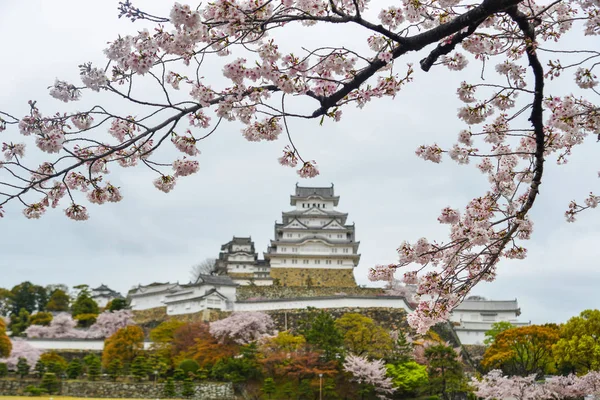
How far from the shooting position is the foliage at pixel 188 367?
22219 mm

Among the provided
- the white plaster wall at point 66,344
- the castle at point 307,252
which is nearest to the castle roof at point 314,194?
the castle at point 307,252

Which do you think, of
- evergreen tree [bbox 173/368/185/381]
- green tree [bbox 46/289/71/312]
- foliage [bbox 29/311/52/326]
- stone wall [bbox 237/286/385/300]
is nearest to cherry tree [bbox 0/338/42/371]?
foliage [bbox 29/311/52/326]

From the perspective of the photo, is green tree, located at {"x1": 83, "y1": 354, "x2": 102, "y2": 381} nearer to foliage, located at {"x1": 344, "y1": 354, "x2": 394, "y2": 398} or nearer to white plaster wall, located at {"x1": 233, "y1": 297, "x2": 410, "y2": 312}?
white plaster wall, located at {"x1": 233, "y1": 297, "x2": 410, "y2": 312}

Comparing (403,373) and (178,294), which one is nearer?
(403,373)

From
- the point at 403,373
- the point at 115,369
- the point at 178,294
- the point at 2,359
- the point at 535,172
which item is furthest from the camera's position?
the point at 178,294

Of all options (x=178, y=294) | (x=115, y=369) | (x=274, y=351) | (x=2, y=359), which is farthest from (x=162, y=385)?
(x=178, y=294)

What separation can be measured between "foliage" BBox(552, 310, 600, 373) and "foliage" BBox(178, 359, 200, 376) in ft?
43.5

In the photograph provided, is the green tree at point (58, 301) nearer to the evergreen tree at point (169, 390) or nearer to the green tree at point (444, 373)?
the evergreen tree at point (169, 390)

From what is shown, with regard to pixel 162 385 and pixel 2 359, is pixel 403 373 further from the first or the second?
pixel 2 359

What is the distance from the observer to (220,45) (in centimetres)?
406

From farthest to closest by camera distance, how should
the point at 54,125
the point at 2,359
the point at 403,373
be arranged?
the point at 2,359 < the point at 403,373 < the point at 54,125

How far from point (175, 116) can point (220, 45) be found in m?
0.76

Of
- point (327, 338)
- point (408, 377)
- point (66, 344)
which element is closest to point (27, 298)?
point (66, 344)

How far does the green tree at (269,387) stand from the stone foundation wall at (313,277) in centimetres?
1734
